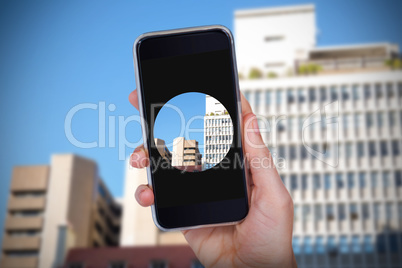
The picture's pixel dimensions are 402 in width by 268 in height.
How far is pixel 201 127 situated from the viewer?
2275 millimetres

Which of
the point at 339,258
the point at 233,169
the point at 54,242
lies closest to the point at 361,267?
the point at 339,258

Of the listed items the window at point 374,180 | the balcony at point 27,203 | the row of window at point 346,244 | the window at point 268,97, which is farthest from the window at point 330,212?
the balcony at point 27,203

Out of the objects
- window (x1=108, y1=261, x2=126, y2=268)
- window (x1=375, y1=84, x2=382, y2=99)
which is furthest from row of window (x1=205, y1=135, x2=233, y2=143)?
window (x1=108, y1=261, x2=126, y2=268)

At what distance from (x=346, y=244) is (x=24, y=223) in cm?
3025

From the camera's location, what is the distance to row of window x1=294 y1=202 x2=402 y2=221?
37.8m

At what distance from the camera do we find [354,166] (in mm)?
38625

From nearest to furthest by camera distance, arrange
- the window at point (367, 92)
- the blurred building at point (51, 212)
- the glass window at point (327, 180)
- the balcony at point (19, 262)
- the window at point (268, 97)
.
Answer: the glass window at point (327, 180) < the window at point (367, 92) < the window at point (268, 97) < the blurred building at point (51, 212) < the balcony at point (19, 262)

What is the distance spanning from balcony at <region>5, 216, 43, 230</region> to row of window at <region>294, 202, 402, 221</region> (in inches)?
975

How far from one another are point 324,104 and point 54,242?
90.5ft

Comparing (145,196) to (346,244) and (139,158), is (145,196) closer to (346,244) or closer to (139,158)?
(139,158)

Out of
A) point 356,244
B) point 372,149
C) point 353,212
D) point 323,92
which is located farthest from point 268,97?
point 356,244

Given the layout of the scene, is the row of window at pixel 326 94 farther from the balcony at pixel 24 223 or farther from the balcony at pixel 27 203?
the balcony at pixel 24 223

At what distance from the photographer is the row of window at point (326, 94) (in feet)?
128

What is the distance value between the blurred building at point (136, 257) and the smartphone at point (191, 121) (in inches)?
1523
